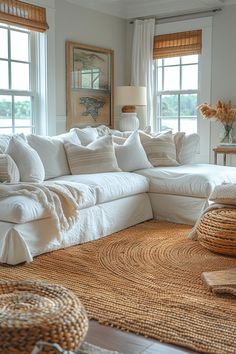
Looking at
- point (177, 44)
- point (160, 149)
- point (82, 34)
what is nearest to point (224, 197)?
point (160, 149)

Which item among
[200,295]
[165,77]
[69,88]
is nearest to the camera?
[200,295]

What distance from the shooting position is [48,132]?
221 inches

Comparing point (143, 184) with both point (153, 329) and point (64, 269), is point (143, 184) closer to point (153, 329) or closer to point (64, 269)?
point (64, 269)

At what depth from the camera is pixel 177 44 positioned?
621cm

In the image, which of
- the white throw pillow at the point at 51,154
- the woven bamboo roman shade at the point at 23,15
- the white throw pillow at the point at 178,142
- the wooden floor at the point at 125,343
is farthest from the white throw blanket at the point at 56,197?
the woven bamboo roman shade at the point at 23,15

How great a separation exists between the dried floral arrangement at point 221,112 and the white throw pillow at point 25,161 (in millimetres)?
2500

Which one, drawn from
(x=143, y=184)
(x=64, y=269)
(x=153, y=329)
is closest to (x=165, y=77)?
(x=143, y=184)

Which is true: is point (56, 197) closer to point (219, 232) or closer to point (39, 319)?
point (219, 232)

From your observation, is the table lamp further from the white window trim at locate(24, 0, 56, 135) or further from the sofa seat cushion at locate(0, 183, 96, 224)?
the sofa seat cushion at locate(0, 183, 96, 224)

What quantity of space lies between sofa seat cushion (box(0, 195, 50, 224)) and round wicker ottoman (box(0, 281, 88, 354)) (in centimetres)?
120

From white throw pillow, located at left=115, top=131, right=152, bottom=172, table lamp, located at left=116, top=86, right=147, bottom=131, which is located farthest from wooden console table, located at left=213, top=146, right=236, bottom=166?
table lamp, located at left=116, top=86, right=147, bottom=131

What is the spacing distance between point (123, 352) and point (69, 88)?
418 cm

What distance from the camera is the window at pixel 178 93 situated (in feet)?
20.5

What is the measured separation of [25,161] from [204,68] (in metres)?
3.01
